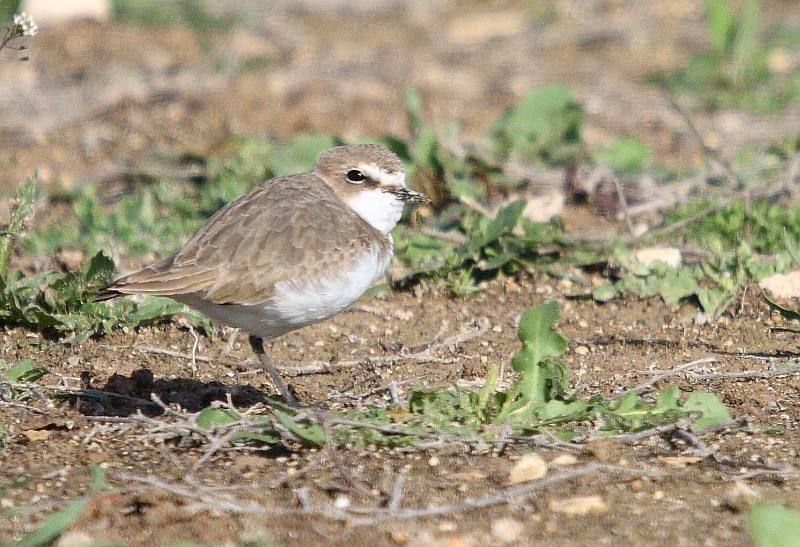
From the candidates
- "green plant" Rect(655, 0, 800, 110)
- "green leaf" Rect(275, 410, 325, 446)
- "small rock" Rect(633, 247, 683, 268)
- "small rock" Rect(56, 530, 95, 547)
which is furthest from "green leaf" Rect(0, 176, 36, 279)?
"green plant" Rect(655, 0, 800, 110)

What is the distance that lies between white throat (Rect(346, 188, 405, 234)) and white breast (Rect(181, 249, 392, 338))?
51 cm

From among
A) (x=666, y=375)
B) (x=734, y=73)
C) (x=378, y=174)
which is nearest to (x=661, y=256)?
(x=666, y=375)

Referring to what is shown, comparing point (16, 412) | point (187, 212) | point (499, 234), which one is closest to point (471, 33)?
point (187, 212)

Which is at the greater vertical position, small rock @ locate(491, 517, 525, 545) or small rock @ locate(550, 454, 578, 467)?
small rock @ locate(550, 454, 578, 467)

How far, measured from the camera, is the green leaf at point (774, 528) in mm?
3139

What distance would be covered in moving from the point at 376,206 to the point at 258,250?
75cm

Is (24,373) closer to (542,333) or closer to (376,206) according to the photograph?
(376,206)

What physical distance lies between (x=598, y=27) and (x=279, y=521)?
9346 millimetres

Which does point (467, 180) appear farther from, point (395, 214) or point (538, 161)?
point (395, 214)

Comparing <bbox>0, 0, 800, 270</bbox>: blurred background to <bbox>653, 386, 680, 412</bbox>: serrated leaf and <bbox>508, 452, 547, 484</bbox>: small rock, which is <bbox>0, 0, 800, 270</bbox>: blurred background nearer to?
<bbox>653, 386, 680, 412</bbox>: serrated leaf

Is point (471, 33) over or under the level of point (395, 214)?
over

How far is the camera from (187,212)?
7.46 meters

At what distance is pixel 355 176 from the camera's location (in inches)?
210

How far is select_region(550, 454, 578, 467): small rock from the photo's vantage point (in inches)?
164
